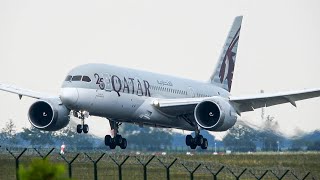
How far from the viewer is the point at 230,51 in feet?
222

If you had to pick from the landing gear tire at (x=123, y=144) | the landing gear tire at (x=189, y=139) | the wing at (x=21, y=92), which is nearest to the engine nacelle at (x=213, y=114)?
the landing gear tire at (x=189, y=139)

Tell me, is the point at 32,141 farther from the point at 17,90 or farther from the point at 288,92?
the point at 288,92

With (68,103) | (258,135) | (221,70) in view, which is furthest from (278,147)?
(68,103)

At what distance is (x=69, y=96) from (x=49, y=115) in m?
5.96

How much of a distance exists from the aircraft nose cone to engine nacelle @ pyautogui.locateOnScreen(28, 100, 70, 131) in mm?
4140

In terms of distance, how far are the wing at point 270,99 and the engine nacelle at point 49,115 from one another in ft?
33.4

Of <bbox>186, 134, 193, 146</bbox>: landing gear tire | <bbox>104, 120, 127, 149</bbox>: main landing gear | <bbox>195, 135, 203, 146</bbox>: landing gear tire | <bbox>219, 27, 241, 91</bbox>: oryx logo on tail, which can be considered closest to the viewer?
<bbox>104, 120, 127, 149</bbox>: main landing gear

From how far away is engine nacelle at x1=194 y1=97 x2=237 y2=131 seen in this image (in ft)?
178

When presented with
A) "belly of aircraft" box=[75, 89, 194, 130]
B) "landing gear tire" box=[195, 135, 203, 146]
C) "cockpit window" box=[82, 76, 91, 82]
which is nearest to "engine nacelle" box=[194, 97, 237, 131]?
"belly of aircraft" box=[75, 89, 194, 130]

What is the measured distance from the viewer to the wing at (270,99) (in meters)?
55.8

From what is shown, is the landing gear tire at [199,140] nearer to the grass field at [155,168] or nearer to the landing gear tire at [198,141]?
the landing gear tire at [198,141]

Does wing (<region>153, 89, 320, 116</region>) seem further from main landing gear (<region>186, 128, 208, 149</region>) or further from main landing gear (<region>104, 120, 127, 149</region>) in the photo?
main landing gear (<region>104, 120, 127, 149</region>)

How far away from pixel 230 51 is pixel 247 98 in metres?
11.8

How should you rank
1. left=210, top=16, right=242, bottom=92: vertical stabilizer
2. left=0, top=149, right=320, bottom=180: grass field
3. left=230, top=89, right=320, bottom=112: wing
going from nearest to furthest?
left=0, top=149, right=320, bottom=180: grass field → left=230, top=89, right=320, bottom=112: wing → left=210, top=16, right=242, bottom=92: vertical stabilizer
